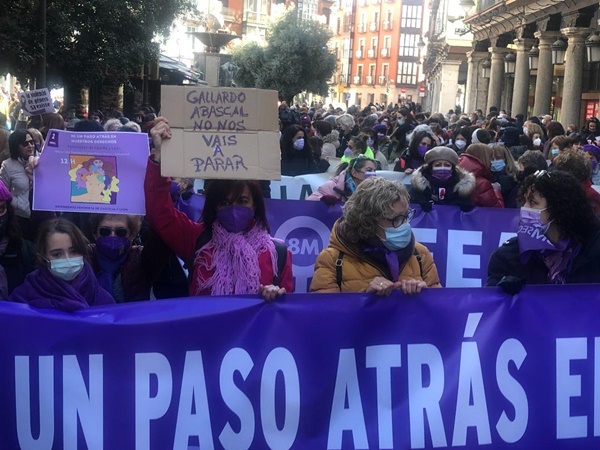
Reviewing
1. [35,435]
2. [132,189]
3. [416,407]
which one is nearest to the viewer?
[35,435]

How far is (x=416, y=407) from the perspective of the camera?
3873 millimetres

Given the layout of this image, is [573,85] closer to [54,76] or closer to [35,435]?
[54,76]

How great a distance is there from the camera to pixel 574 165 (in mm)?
6230

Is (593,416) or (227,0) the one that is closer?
(593,416)

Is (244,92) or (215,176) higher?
(244,92)

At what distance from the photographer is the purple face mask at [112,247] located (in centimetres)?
450

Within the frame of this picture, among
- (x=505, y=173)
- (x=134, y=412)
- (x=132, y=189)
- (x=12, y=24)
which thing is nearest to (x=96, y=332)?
(x=134, y=412)

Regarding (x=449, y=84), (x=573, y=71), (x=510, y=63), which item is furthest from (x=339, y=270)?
(x=449, y=84)

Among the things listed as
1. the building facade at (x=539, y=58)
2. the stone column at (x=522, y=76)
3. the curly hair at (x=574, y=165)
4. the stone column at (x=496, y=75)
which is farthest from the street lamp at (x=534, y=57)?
the curly hair at (x=574, y=165)

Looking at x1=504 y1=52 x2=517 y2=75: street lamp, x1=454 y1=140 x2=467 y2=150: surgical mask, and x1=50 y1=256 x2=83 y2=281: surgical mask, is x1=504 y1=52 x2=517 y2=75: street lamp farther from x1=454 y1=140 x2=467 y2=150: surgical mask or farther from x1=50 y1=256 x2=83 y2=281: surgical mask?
x1=50 y1=256 x2=83 y2=281: surgical mask

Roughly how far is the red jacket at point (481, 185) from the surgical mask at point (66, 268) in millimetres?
3804

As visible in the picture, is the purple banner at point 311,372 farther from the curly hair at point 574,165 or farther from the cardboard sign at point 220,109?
the curly hair at point 574,165

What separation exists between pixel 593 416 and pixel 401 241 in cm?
110

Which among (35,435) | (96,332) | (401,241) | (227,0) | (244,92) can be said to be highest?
(227,0)
